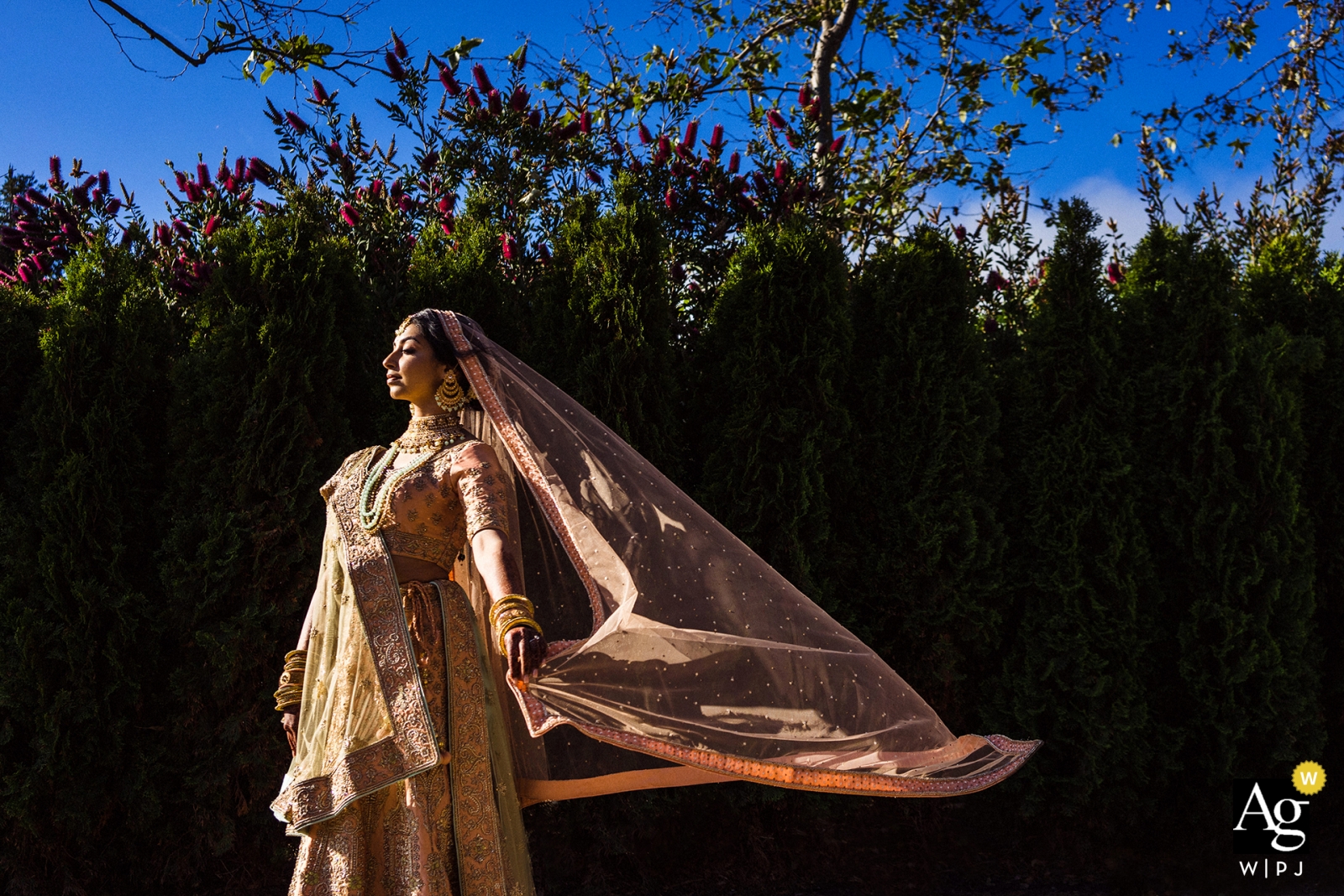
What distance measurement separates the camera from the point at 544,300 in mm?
4113

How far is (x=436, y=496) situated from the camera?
100 inches

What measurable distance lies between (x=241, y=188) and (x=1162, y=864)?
5.19 meters

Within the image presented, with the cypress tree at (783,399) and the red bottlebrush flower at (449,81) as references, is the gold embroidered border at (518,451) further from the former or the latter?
the red bottlebrush flower at (449,81)

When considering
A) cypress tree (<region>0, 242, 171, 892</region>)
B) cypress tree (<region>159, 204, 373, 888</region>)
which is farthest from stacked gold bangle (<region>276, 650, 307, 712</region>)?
cypress tree (<region>0, 242, 171, 892</region>)

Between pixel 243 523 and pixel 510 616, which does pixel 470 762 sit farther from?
pixel 243 523

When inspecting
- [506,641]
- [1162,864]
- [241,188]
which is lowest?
[1162,864]

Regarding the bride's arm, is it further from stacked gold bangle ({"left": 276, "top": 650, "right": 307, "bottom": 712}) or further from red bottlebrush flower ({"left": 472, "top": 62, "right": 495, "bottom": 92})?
red bottlebrush flower ({"left": 472, "top": 62, "right": 495, "bottom": 92})

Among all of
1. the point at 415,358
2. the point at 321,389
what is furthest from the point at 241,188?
the point at 415,358

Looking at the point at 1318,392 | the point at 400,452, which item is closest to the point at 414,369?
the point at 400,452

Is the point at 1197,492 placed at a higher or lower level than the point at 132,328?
lower

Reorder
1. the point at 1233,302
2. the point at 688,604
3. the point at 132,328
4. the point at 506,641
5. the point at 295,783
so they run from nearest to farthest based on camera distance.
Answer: the point at 506,641 < the point at 295,783 < the point at 688,604 < the point at 132,328 < the point at 1233,302

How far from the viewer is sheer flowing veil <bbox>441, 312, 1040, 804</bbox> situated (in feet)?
8.16

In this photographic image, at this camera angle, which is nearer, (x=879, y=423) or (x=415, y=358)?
(x=415, y=358)

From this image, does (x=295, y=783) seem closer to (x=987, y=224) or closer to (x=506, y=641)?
(x=506, y=641)
